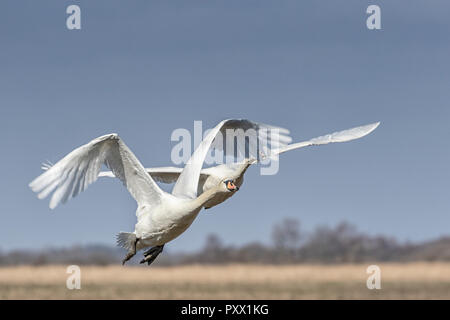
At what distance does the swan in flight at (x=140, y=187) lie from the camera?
13664 mm

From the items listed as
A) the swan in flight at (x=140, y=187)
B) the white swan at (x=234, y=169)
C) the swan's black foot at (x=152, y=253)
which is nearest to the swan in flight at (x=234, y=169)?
the white swan at (x=234, y=169)

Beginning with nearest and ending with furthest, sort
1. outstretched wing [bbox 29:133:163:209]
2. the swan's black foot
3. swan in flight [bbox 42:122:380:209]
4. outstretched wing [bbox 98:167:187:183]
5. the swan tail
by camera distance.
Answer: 1. outstretched wing [bbox 29:133:163:209]
2. the swan's black foot
3. the swan tail
4. swan in flight [bbox 42:122:380:209]
5. outstretched wing [bbox 98:167:187:183]

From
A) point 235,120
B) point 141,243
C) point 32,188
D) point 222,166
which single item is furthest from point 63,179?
point 222,166

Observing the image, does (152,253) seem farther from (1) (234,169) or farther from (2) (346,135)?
(2) (346,135)

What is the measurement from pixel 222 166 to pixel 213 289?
95.8 ft

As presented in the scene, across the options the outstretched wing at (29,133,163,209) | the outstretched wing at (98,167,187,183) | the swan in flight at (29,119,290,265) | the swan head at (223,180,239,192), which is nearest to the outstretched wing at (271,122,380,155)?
the outstretched wing at (98,167,187,183)

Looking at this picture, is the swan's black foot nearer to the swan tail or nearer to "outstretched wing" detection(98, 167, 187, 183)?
the swan tail

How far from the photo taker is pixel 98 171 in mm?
14336

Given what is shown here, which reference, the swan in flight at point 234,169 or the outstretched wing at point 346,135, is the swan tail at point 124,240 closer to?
the swan in flight at point 234,169

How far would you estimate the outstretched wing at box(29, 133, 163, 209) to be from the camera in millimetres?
13484

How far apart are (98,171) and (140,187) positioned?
2.46ft

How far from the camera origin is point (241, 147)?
17.0 meters

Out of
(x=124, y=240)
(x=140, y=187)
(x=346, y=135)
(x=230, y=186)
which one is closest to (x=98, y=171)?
(x=140, y=187)
